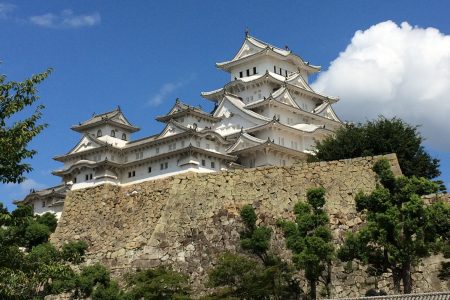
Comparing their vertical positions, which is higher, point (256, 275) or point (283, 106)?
point (283, 106)

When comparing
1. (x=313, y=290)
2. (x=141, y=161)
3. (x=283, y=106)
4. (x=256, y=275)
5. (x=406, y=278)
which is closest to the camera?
(x=406, y=278)

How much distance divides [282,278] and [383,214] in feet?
16.9

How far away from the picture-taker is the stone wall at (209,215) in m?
25.8

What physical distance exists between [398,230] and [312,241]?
9.40 feet

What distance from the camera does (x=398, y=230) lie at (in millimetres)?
20641

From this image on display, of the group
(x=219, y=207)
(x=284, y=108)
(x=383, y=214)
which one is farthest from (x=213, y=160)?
(x=383, y=214)

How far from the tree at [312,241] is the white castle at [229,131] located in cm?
2253

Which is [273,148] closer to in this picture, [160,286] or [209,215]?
[209,215]

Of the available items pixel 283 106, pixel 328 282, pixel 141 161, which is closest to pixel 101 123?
pixel 141 161

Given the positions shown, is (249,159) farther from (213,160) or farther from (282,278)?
(282,278)

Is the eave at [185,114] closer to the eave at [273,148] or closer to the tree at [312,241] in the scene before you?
the eave at [273,148]

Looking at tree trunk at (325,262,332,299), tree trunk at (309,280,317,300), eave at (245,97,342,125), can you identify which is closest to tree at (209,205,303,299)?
tree trunk at (309,280,317,300)

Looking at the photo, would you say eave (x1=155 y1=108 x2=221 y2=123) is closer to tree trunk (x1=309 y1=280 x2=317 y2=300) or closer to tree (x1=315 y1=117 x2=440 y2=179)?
tree (x1=315 y1=117 x2=440 y2=179)

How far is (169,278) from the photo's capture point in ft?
78.6
